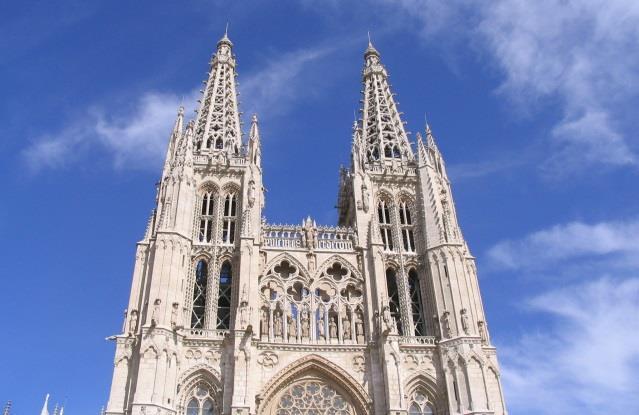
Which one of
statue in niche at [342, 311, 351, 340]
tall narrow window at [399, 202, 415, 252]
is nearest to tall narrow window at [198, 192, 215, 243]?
statue in niche at [342, 311, 351, 340]

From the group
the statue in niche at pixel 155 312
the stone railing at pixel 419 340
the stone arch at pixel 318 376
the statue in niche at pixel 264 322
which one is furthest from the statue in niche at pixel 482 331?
the statue in niche at pixel 155 312

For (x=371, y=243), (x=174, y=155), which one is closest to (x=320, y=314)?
(x=371, y=243)

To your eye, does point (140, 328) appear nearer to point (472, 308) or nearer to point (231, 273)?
point (231, 273)

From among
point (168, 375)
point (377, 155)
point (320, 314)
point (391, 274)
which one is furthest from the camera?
point (377, 155)

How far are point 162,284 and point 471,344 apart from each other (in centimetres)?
1272

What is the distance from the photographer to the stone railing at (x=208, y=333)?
88.6ft

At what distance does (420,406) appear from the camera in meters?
26.8

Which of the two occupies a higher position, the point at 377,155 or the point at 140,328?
the point at 377,155

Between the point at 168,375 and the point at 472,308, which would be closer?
the point at 168,375

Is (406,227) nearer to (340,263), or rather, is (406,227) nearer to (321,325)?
(340,263)

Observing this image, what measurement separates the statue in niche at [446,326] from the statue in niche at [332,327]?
14.8ft

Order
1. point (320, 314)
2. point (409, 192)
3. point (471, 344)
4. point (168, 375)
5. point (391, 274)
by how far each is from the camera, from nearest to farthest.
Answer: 1. point (168, 375)
2. point (471, 344)
3. point (320, 314)
4. point (391, 274)
5. point (409, 192)

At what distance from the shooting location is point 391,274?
31688 millimetres

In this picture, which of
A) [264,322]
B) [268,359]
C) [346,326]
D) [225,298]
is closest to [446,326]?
[346,326]
